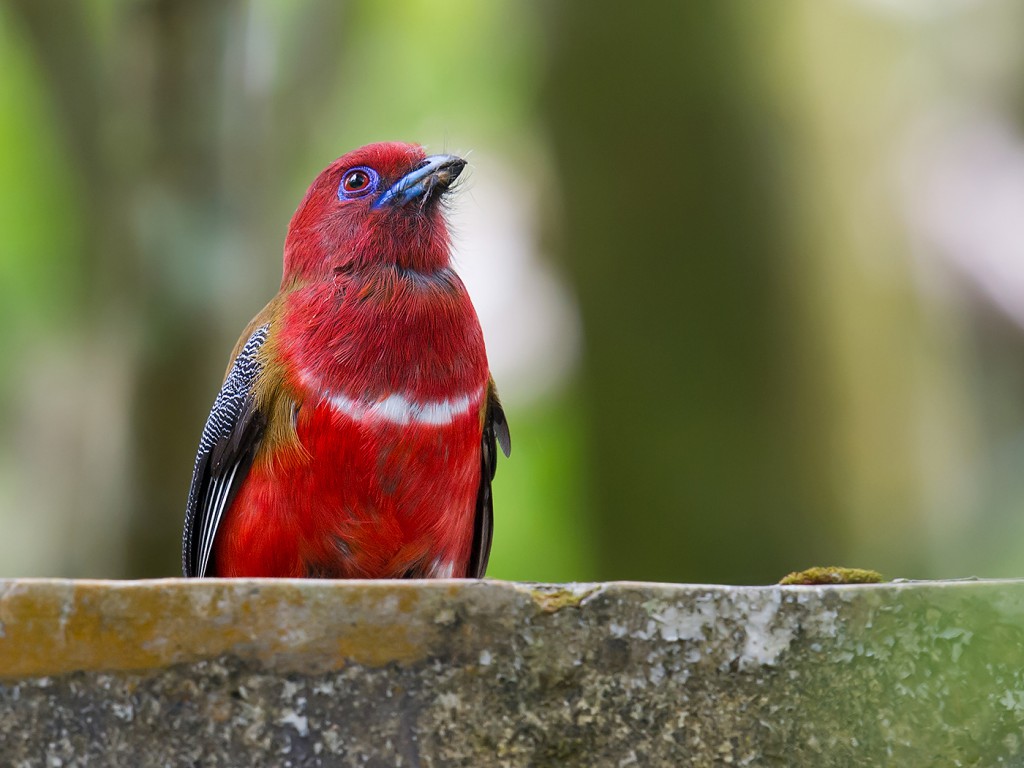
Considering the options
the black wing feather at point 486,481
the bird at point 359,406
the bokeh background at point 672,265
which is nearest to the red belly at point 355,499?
the bird at point 359,406

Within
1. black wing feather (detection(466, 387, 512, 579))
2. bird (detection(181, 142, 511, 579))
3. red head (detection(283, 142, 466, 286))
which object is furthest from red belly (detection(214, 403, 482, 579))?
red head (detection(283, 142, 466, 286))

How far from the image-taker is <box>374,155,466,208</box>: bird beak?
369 centimetres

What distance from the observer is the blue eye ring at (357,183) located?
3.81 m

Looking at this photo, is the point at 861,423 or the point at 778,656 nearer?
the point at 778,656

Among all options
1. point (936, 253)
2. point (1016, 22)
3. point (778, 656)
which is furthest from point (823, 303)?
point (778, 656)

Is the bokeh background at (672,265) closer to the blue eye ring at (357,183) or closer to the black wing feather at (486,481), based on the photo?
the black wing feather at (486,481)

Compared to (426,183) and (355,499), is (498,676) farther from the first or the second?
(426,183)

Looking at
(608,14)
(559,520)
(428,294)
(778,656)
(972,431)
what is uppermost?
(608,14)

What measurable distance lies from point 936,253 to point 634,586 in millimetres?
5100

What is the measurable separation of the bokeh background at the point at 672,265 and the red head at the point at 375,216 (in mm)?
1980

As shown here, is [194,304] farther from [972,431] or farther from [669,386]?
[972,431]

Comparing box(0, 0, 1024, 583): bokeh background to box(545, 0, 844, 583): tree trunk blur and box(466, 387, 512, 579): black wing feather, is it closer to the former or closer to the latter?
box(545, 0, 844, 583): tree trunk blur

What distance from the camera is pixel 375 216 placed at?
12.2ft

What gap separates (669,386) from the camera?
5.73 m
